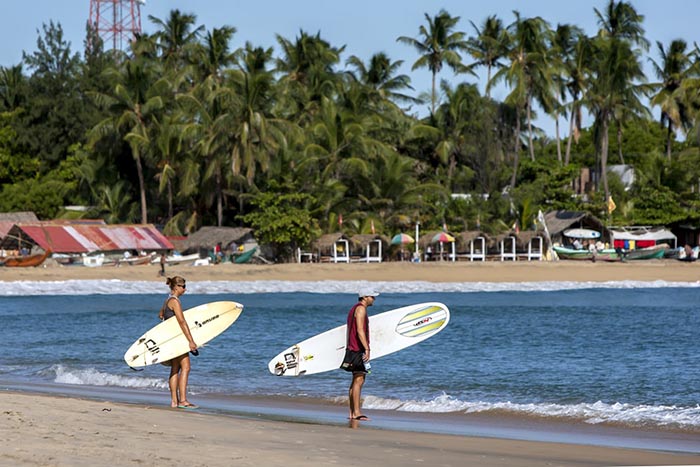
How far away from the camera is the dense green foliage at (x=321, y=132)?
157ft

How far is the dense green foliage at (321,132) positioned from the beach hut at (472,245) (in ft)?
4.03

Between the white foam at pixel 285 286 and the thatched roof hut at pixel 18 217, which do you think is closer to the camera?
the white foam at pixel 285 286

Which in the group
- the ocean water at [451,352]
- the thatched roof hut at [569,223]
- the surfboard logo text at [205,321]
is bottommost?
the ocean water at [451,352]

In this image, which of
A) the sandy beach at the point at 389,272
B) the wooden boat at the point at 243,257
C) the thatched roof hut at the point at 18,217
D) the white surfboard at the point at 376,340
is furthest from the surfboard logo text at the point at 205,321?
the thatched roof hut at the point at 18,217

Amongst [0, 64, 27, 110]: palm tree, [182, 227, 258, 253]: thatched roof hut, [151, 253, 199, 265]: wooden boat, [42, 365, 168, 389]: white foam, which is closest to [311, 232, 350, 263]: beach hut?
[182, 227, 258, 253]: thatched roof hut

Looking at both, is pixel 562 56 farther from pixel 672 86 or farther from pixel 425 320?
pixel 425 320

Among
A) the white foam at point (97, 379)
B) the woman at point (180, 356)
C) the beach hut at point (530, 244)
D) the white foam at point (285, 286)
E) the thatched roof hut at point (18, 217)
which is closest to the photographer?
the woman at point (180, 356)

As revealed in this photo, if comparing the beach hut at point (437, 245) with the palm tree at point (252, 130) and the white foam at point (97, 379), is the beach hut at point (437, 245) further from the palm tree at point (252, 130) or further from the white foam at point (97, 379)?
the white foam at point (97, 379)

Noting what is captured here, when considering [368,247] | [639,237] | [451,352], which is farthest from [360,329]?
[639,237]

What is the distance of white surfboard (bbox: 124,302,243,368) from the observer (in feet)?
33.1

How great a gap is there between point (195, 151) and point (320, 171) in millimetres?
6011

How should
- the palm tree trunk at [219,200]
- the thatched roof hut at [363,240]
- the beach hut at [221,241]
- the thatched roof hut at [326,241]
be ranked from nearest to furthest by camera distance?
1. the thatched roof hut at [326,241]
2. the thatched roof hut at [363,240]
3. the beach hut at [221,241]
4. the palm tree trunk at [219,200]

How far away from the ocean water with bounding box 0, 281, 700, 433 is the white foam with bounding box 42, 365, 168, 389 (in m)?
0.02

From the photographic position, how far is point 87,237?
4400cm
